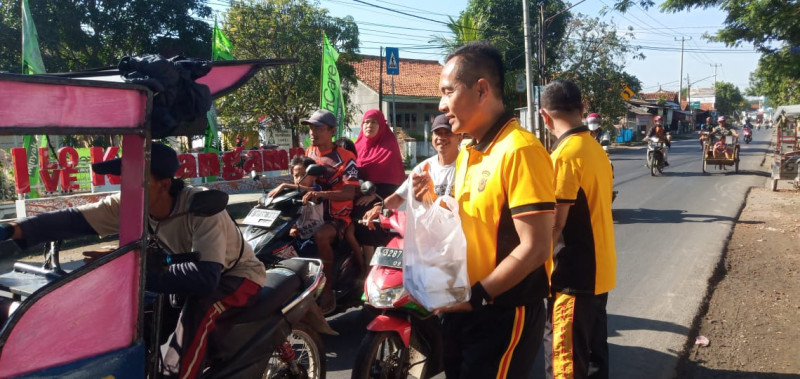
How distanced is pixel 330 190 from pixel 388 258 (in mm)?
→ 1291

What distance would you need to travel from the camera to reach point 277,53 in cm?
1714

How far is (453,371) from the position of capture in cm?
215

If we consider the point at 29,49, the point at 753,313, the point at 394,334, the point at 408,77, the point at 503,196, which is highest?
the point at 408,77

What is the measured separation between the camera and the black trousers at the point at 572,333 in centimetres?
255

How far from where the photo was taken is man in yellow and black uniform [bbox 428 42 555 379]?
1.81m

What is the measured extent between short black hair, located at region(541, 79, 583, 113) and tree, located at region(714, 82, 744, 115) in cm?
8635

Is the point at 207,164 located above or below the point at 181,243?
above

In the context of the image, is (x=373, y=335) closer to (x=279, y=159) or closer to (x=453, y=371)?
(x=453, y=371)

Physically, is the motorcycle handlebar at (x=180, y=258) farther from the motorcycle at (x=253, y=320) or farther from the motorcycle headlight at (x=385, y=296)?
the motorcycle headlight at (x=385, y=296)

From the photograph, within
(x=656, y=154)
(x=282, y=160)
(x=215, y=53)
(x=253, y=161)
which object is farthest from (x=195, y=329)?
(x=656, y=154)

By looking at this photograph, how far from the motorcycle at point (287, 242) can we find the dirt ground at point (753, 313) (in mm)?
2383

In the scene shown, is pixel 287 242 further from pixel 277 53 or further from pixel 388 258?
pixel 277 53

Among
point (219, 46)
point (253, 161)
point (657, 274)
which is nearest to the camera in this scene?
point (657, 274)

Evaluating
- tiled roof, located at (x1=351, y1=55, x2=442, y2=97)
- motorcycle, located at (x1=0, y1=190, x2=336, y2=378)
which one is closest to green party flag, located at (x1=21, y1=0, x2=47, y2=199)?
motorcycle, located at (x1=0, y1=190, x2=336, y2=378)
